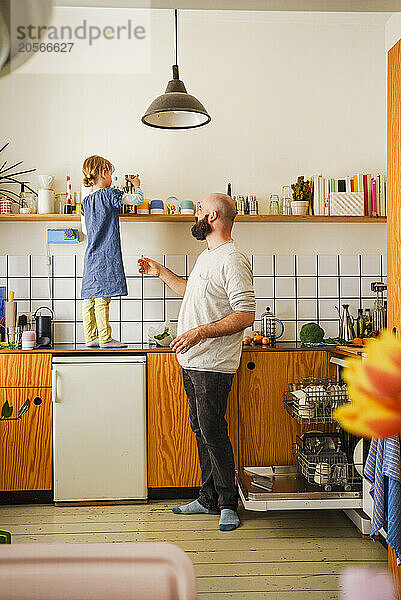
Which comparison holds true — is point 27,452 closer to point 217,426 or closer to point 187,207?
point 217,426

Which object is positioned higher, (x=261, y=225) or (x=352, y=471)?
(x=261, y=225)

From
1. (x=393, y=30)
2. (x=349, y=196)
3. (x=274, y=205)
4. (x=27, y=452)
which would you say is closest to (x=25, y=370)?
(x=27, y=452)

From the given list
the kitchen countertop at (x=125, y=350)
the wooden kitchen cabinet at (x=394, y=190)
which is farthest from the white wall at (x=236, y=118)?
the wooden kitchen cabinet at (x=394, y=190)

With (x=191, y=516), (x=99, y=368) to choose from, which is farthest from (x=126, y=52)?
(x=191, y=516)

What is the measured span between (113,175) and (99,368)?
133 cm

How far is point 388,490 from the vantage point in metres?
2.28

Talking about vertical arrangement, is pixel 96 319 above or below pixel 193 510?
above

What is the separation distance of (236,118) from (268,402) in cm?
189

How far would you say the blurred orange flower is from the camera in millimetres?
361

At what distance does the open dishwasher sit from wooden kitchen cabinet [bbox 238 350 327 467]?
0.05 m

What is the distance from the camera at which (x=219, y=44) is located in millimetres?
4434

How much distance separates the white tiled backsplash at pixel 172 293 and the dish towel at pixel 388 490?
2.10 meters

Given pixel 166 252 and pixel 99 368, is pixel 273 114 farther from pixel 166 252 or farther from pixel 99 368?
pixel 99 368

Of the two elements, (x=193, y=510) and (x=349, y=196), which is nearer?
(x=193, y=510)
